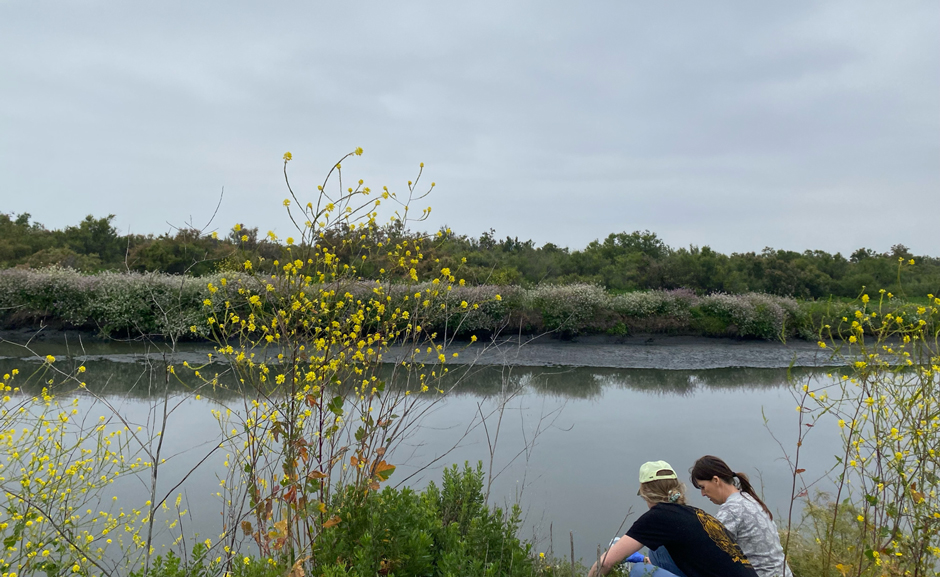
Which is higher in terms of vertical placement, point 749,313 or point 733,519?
point 749,313

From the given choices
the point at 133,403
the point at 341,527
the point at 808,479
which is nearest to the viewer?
the point at 341,527

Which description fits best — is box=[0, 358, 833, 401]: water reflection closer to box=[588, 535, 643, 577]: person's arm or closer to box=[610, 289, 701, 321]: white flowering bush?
box=[610, 289, 701, 321]: white flowering bush

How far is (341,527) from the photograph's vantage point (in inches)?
95.0

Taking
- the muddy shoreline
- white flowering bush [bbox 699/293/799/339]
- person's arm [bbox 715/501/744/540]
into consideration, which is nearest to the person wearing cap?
person's arm [bbox 715/501/744/540]

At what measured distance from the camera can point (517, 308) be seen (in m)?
15.4

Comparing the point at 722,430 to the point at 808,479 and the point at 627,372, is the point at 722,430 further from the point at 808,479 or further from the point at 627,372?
the point at 627,372

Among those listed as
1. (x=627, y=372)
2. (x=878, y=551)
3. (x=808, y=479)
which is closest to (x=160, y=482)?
(x=878, y=551)

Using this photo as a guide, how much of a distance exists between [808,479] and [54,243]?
27132mm

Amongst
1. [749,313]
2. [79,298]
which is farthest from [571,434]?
[79,298]

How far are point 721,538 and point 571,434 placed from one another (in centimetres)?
394

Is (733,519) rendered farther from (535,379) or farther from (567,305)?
(567,305)

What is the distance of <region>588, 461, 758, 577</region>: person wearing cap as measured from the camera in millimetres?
2475

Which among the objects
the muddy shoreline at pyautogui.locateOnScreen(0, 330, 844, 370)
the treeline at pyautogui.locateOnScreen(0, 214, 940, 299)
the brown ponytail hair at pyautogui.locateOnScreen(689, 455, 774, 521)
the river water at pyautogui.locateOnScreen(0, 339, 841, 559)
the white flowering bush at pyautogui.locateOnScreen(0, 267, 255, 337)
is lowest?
the river water at pyautogui.locateOnScreen(0, 339, 841, 559)

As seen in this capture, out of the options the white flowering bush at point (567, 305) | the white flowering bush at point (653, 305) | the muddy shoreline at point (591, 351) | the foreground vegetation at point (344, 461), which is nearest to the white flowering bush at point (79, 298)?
the muddy shoreline at point (591, 351)
